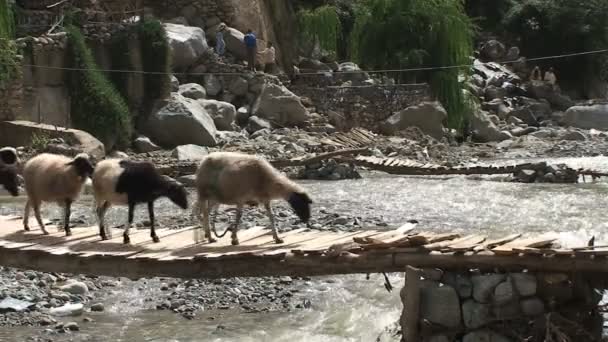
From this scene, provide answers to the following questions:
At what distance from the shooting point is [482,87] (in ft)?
124

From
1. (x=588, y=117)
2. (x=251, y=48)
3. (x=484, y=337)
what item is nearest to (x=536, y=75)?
(x=588, y=117)

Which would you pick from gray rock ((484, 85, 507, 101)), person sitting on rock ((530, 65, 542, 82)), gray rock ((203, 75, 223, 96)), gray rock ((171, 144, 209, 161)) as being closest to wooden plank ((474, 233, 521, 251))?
gray rock ((171, 144, 209, 161))

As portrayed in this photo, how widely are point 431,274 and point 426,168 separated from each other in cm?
1235

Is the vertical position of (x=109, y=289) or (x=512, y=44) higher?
(x=512, y=44)

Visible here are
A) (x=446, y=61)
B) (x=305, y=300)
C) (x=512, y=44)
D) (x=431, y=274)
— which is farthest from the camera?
(x=512, y=44)

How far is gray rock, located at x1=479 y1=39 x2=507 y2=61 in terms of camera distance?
138 feet

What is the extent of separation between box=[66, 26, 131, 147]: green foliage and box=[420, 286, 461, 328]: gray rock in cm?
1486

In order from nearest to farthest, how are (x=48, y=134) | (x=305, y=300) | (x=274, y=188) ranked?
1. (x=274, y=188)
2. (x=305, y=300)
3. (x=48, y=134)

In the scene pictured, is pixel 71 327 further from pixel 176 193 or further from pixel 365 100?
pixel 365 100

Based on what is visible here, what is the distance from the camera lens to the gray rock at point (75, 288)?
33.0 feet

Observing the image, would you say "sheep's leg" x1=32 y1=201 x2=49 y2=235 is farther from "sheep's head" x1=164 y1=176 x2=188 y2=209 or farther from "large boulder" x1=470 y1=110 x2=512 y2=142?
"large boulder" x1=470 y1=110 x2=512 y2=142

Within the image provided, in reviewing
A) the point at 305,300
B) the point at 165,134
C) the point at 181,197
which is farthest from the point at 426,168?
the point at 181,197

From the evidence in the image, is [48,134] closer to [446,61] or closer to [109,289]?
[109,289]

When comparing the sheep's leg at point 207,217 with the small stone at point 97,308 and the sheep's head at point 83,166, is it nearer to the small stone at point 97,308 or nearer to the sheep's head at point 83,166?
the sheep's head at point 83,166
